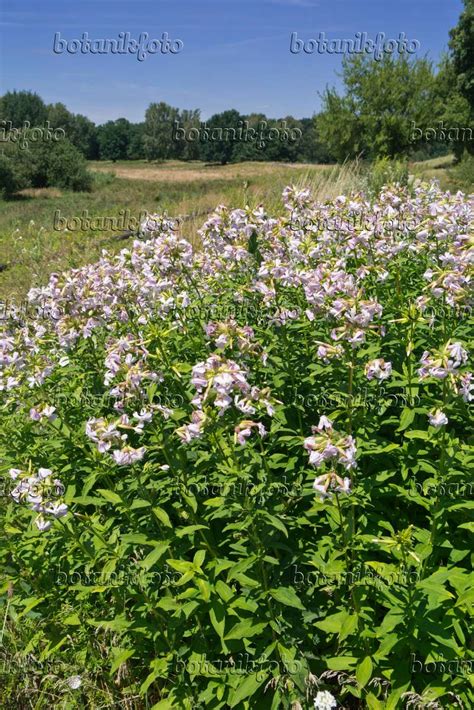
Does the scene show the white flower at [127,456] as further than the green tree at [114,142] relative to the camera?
No

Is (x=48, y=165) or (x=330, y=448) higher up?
(x=48, y=165)

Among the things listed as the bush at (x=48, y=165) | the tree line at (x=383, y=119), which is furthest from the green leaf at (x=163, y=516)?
the bush at (x=48, y=165)

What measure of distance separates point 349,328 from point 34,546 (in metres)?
2.73

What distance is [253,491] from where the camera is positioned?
111 inches

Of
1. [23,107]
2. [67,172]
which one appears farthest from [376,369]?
[23,107]

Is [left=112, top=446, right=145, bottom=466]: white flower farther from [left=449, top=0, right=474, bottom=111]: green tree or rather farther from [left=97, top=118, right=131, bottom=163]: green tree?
[left=97, top=118, right=131, bottom=163]: green tree

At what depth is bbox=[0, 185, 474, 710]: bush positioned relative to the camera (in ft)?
9.13

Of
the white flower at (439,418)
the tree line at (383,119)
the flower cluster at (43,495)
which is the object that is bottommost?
the flower cluster at (43,495)

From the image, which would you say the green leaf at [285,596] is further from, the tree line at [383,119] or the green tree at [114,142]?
the green tree at [114,142]

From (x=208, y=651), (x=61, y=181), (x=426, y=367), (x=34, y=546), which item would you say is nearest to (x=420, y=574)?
(x=426, y=367)

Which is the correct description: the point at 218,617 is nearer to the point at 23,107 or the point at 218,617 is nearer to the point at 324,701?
the point at 324,701

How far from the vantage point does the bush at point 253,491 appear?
2.78 m

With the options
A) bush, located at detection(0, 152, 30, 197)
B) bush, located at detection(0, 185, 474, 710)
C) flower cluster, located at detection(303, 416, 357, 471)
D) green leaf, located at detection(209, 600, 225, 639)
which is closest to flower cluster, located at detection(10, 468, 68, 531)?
bush, located at detection(0, 185, 474, 710)

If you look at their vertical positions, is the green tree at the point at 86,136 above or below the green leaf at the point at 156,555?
above
